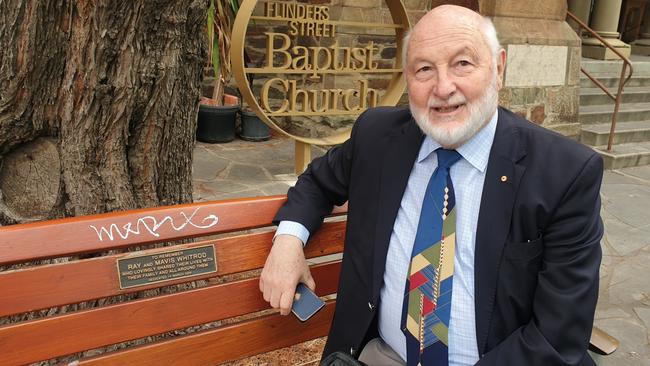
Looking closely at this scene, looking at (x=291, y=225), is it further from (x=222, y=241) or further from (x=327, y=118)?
(x=327, y=118)

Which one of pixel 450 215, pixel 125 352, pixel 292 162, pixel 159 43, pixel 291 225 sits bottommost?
pixel 292 162

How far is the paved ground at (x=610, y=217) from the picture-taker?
2686 millimetres

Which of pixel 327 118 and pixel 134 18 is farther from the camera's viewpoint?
pixel 327 118

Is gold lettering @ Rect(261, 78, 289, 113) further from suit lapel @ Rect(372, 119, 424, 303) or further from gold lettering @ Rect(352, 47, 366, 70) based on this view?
suit lapel @ Rect(372, 119, 424, 303)

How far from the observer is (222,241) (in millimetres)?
1703

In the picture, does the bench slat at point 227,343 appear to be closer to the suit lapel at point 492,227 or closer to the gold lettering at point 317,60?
the suit lapel at point 492,227

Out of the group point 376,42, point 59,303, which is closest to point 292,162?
point 376,42

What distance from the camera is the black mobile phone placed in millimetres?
1609

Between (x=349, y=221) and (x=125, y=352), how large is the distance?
75 centimetres

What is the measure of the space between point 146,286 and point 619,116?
6802mm

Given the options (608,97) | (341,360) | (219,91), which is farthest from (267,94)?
(608,97)

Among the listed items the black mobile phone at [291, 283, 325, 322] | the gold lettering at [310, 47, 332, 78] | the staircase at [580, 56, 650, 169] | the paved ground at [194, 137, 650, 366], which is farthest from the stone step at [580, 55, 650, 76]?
the black mobile phone at [291, 283, 325, 322]

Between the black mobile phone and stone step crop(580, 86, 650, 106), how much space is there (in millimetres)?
6443

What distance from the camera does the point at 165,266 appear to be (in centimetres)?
163
